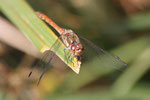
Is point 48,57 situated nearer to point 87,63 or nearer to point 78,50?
point 78,50

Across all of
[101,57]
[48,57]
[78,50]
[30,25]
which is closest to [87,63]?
[101,57]

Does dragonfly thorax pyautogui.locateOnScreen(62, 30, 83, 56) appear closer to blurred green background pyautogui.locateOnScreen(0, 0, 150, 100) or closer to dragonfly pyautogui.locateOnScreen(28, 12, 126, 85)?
dragonfly pyautogui.locateOnScreen(28, 12, 126, 85)

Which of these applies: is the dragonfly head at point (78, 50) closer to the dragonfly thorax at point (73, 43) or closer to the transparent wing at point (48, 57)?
the dragonfly thorax at point (73, 43)

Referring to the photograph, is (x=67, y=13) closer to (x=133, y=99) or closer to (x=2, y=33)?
(x=2, y=33)

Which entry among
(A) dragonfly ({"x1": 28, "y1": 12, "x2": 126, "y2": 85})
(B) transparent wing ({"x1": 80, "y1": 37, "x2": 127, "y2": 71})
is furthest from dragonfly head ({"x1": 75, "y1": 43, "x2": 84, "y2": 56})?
(B) transparent wing ({"x1": 80, "y1": 37, "x2": 127, "y2": 71})

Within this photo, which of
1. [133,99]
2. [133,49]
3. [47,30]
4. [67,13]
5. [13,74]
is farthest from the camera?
[67,13]

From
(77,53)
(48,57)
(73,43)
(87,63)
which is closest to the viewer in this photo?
(48,57)

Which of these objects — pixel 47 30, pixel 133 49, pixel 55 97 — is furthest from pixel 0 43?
pixel 133 49

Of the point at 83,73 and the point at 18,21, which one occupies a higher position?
the point at 83,73
